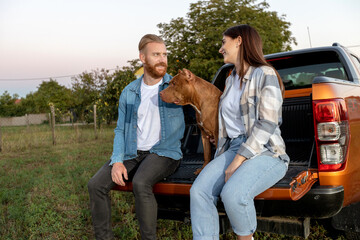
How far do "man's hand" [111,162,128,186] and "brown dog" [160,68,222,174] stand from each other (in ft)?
2.01

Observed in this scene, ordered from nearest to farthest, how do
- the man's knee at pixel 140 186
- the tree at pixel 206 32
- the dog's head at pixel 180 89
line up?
the man's knee at pixel 140 186 → the dog's head at pixel 180 89 → the tree at pixel 206 32

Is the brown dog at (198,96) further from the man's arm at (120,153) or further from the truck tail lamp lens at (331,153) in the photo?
the truck tail lamp lens at (331,153)

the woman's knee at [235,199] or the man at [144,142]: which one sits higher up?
the man at [144,142]

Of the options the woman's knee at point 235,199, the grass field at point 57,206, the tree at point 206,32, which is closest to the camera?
the woman's knee at point 235,199

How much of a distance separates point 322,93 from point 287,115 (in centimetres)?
118

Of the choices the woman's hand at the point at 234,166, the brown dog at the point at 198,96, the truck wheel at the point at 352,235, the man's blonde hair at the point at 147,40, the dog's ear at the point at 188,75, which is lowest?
the truck wheel at the point at 352,235

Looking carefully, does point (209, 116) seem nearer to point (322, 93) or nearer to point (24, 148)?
point (322, 93)

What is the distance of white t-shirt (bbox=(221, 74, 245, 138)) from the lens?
2.48 m

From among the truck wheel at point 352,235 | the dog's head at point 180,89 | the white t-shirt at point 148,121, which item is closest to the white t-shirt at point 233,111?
the dog's head at point 180,89

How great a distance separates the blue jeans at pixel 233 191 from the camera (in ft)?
6.75

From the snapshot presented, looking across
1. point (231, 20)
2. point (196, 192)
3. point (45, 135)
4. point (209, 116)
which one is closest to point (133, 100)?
point (209, 116)

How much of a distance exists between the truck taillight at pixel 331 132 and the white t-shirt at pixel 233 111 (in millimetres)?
516

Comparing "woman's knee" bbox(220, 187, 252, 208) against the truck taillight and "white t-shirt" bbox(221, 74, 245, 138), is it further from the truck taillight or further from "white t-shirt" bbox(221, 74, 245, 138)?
the truck taillight

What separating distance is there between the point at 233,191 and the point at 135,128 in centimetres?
127
